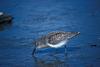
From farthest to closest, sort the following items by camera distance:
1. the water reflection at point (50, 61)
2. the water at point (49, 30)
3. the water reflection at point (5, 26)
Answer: the water reflection at point (5, 26)
the water at point (49, 30)
the water reflection at point (50, 61)

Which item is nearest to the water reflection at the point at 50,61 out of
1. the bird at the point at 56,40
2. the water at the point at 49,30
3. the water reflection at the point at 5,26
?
the water at the point at 49,30

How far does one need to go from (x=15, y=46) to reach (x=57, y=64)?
1.50 meters

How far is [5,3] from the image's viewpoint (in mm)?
14703

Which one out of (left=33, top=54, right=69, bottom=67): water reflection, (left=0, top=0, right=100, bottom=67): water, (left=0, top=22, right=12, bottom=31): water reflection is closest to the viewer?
(left=33, top=54, right=69, bottom=67): water reflection

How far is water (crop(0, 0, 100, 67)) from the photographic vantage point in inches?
344

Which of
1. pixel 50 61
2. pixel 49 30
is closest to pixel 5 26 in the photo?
pixel 49 30

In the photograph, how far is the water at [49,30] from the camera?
28.6 ft

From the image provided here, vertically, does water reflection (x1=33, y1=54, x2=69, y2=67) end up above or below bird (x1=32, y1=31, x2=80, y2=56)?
below

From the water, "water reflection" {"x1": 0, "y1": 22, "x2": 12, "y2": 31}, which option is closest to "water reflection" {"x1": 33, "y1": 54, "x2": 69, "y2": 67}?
the water

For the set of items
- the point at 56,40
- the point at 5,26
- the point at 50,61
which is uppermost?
the point at 56,40

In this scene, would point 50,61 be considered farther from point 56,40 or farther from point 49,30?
point 49,30

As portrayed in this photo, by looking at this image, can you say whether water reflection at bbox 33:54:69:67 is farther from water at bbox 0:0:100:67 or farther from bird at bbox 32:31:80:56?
bird at bbox 32:31:80:56

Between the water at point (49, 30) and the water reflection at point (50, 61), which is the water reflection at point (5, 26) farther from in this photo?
the water reflection at point (50, 61)

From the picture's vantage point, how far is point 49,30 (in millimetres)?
11000
